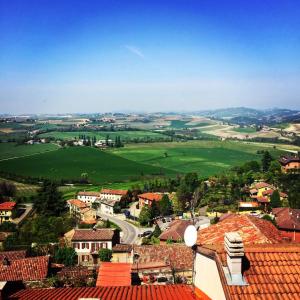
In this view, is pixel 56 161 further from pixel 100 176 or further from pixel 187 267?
pixel 187 267

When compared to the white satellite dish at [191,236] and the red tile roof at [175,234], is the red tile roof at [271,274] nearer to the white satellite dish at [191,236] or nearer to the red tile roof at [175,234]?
the white satellite dish at [191,236]

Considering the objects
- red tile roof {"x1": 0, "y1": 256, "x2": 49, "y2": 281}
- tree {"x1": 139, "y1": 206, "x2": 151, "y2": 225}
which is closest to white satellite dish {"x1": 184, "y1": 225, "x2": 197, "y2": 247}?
red tile roof {"x1": 0, "y1": 256, "x2": 49, "y2": 281}

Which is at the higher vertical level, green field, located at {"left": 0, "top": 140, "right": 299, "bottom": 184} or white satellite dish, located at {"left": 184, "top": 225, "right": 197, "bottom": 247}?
white satellite dish, located at {"left": 184, "top": 225, "right": 197, "bottom": 247}

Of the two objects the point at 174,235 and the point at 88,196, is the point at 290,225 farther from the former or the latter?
the point at 88,196

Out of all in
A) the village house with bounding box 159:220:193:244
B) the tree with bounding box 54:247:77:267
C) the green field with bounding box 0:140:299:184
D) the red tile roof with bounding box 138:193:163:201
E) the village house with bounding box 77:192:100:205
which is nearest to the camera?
the tree with bounding box 54:247:77:267

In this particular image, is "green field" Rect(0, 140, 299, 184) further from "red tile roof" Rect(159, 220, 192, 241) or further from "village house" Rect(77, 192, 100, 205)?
"red tile roof" Rect(159, 220, 192, 241)

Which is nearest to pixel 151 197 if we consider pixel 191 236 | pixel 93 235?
pixel 93 235

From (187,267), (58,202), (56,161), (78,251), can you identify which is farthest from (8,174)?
(187,267)
